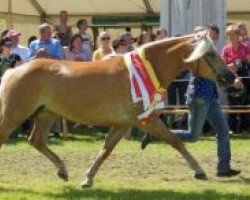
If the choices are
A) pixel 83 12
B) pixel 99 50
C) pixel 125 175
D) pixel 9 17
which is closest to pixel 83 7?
pixel 83 12

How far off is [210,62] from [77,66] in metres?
Result: 1.48

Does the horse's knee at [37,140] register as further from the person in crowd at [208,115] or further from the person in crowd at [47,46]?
the person in crowd at [47,46]

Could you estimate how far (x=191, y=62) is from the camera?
859cm

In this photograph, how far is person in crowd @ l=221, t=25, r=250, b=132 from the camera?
545 inches

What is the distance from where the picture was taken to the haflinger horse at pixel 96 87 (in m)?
8.34

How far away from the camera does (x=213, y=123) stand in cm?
934

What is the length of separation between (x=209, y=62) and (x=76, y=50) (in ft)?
19.9

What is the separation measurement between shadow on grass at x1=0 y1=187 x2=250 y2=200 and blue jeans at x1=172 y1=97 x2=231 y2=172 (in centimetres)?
115

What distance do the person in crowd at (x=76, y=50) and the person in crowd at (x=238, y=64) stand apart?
102 inches

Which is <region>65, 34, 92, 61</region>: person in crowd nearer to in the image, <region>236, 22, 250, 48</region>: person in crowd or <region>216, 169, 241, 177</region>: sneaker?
<region>236, 22, 250, 48</region>: person in crowd

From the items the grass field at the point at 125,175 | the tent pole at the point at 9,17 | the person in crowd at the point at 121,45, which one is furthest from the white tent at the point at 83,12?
the grass field at the point at 125,175

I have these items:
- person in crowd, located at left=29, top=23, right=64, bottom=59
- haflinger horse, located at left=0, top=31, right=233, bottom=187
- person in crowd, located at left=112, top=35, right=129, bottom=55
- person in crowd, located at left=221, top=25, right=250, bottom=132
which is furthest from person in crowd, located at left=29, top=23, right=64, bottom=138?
haflinger horse, located at left=0, top=31, right=233, bottom=187

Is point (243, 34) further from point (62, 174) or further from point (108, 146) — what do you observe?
point (62, 174)

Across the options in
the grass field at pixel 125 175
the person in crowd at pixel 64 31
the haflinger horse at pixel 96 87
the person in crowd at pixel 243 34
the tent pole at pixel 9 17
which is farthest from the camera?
the tent pole at pixel 9 17
